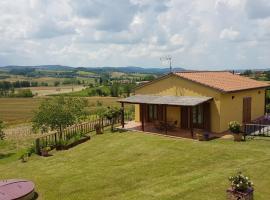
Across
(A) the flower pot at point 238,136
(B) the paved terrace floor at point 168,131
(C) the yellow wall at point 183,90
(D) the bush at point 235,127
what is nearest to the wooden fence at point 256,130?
(A) the flower pot at point 238,136

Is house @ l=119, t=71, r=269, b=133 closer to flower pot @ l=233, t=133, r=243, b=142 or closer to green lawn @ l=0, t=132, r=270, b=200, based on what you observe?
flower pot @ l=233, t=133, r=243, b=142

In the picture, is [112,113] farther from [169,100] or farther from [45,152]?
[45,152]

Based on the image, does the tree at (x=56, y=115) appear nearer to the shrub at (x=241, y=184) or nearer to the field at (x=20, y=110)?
the shrub at (x=241, y=184)

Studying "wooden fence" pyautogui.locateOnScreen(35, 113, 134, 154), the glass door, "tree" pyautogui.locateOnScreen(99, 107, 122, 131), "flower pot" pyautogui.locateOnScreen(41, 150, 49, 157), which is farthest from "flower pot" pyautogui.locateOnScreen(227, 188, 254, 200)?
"wooden fence" pyautogui.locateOnScreen(35, 113, 134, 154)

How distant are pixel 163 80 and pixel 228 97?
523 cm

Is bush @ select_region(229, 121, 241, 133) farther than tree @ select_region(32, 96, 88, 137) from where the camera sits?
No

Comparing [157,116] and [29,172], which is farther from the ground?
[157,116]

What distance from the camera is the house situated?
23891 millimetres

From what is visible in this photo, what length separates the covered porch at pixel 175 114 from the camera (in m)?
23.9

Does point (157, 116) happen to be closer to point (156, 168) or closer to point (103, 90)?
point (156, 168)

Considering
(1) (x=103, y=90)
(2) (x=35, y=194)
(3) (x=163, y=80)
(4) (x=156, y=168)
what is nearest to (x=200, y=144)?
(4) (x=156, y=168)

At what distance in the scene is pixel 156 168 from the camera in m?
17.5

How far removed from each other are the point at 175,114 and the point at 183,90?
2064mm

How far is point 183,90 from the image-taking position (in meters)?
25.6
